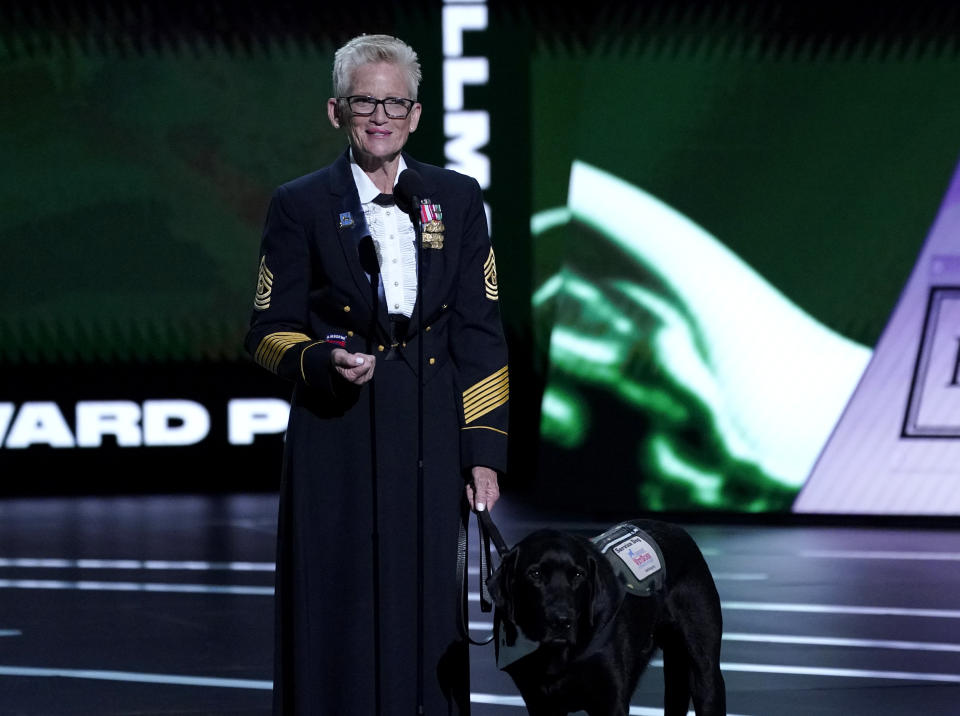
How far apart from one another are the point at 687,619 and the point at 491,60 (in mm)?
7044

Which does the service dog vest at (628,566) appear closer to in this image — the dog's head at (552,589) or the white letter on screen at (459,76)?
the dog's head at (552,589)

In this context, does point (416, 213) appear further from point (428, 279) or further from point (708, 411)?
point (708, 411)

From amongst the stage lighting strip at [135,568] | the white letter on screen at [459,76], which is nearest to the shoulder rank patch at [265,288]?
the stage lighting strip at [135,568]

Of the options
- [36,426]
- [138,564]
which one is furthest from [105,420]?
[138,564]

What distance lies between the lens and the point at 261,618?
635 centimetres

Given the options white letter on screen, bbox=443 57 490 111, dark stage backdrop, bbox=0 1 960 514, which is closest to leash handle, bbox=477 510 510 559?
dark stage backdrop, bbox=0 1 960 514

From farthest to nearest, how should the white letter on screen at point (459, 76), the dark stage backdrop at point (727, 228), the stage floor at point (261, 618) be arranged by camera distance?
the white letter on screen at point (459, 76) < the dark stage backdrop at point (727, 228) < the stage floor at point (261, 618)

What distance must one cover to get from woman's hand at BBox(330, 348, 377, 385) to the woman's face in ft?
1.61

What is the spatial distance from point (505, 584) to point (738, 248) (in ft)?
18.8

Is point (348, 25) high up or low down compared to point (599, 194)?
up

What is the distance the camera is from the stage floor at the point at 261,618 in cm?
510

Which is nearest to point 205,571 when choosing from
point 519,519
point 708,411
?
point 519,519

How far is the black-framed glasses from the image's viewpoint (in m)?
3.02

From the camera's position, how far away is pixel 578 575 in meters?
3.27
